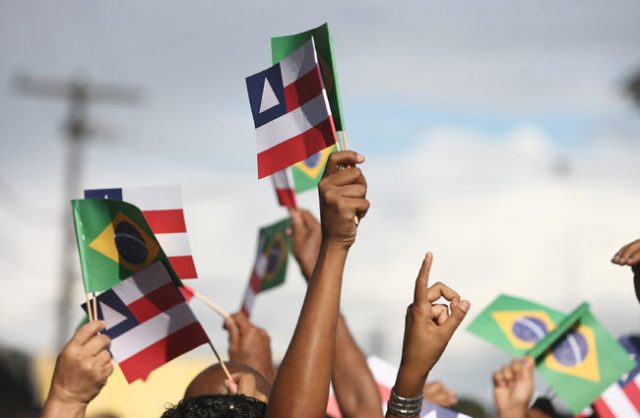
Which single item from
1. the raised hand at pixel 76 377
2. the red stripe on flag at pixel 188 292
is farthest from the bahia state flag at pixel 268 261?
the raised hand at pixel 76 377

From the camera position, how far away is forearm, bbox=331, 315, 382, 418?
406 centimetres

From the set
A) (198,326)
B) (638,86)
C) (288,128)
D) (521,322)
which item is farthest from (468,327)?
(638,86)

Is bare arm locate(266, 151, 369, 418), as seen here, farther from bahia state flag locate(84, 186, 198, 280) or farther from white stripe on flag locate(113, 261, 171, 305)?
bahia state flag locate(84, 186, 198, 280)

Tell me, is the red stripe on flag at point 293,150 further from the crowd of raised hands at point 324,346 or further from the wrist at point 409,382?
the wrist at point 409,382

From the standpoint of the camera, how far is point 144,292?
3.79m

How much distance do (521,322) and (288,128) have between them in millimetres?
2036

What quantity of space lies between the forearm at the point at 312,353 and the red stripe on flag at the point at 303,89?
720 mm

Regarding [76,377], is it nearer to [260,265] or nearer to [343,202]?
[343,202]

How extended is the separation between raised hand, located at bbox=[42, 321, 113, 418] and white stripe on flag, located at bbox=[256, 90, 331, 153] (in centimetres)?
75

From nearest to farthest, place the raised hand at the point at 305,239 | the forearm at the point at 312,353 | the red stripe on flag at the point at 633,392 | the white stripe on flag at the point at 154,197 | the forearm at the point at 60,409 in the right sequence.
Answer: the forearm at the point at 312,353 → the forearm at the point at 60,409 → the white stripe on flag at the point at 154,197 → the raised hand at the point at 305,239 → the red stripe on flag at the point at 633,392

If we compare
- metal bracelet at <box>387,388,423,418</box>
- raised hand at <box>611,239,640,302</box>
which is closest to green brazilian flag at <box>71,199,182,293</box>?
metal bracelet at <box>387,388,423,418</box>

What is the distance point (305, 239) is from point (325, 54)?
1619mm

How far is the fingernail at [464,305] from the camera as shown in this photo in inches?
107

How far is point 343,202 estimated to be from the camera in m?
2.52
